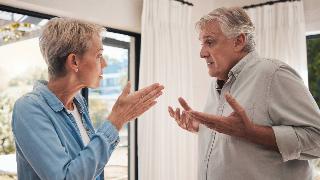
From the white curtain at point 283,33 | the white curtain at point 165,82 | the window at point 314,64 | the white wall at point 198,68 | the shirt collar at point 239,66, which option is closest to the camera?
the shirt collar at point 239,66

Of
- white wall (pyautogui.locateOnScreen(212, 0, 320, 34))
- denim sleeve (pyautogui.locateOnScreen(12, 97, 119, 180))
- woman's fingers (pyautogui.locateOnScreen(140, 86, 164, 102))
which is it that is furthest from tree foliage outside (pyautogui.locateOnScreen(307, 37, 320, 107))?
denim sleeve (pyautogui.locateOnScreen(12, 97, 119, 180))

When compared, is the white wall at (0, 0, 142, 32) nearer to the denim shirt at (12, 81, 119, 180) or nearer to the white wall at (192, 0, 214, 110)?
the white wall at (192, 0, 214, 110)

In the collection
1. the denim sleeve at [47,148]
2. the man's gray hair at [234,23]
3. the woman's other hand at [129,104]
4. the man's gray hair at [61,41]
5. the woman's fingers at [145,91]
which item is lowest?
the denim sleeve at [47,148]

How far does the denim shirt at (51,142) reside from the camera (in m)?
0.97

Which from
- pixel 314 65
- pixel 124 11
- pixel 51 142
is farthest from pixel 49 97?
pixel 314 65

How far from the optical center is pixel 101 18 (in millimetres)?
2508

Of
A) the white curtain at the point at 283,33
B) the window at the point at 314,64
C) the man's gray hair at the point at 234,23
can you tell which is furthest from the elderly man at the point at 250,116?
the window at the point at 314,64

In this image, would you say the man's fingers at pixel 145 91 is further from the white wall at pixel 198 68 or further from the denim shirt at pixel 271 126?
the white wall at pixel 198 68

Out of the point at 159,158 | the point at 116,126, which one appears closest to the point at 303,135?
the point at 116,126

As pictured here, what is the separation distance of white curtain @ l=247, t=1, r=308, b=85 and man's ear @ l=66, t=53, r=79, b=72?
230 cm

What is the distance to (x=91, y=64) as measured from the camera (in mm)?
1208

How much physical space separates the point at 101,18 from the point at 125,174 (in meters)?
1.41

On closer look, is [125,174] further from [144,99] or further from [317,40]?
[317,40]

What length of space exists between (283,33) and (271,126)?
80.9 inches
